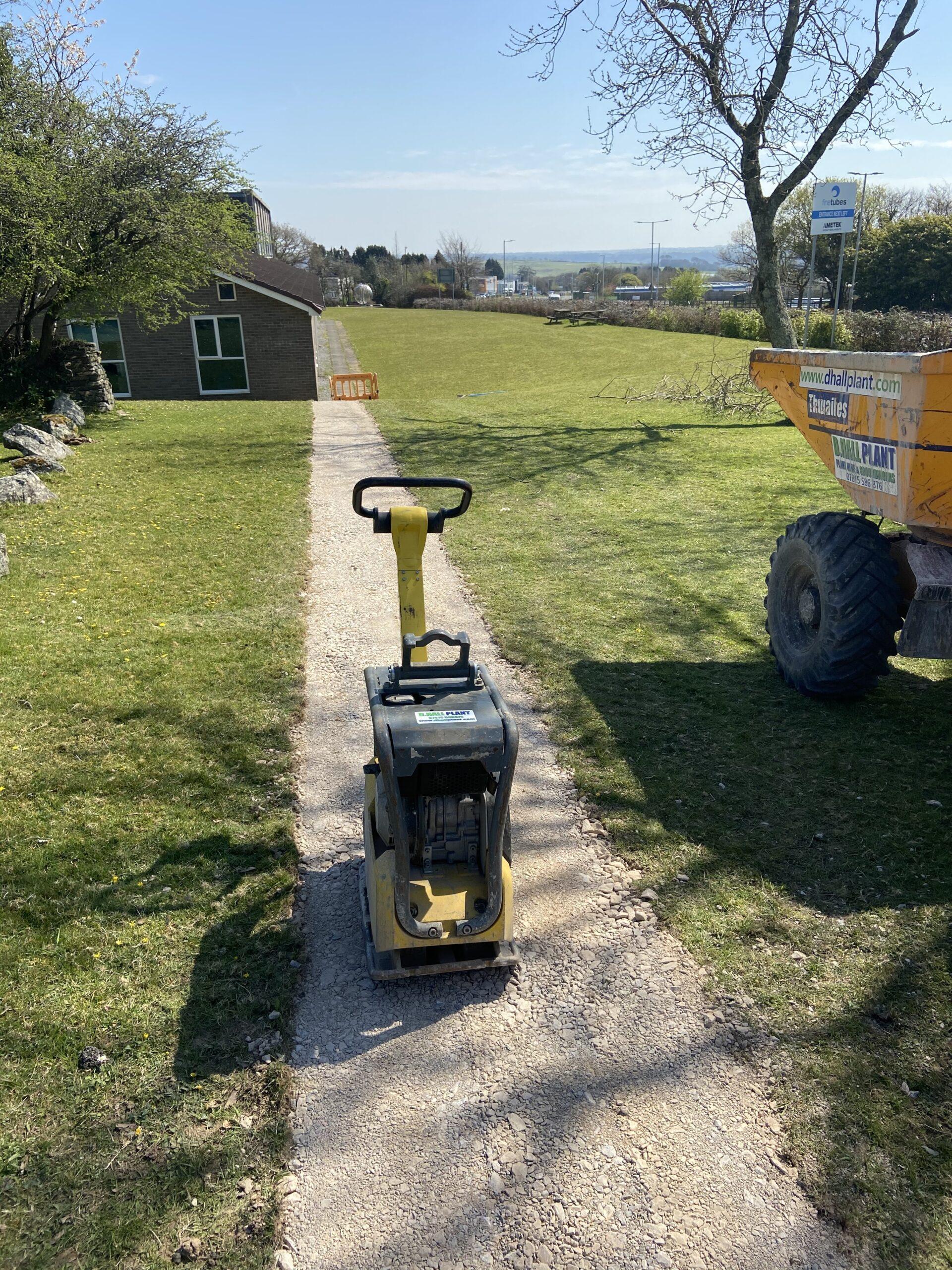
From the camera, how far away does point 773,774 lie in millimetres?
4828

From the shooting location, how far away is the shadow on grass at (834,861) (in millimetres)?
2654

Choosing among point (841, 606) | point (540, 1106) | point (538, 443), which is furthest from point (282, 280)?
point (540, 1106)

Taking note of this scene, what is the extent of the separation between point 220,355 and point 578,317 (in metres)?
38.0

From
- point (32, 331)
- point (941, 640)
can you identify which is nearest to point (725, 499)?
point (941, 640)

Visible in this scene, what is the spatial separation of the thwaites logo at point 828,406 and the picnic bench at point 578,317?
175ft

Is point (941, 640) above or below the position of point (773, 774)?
above

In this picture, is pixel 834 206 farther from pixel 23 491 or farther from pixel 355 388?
pixel 355 388

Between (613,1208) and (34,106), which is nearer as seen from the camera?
Result: (613,1208)

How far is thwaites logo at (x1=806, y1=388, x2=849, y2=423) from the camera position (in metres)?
5.11

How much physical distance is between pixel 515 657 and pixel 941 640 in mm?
2819

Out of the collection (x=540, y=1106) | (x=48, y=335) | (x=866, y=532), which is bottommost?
(x=540, y=1106)

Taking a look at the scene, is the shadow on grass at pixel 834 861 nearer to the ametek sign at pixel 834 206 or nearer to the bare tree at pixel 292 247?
the ametek sign at pixel 834 206

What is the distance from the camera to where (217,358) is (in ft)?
84.9

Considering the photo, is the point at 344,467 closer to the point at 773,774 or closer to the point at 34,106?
the point at 34,106
